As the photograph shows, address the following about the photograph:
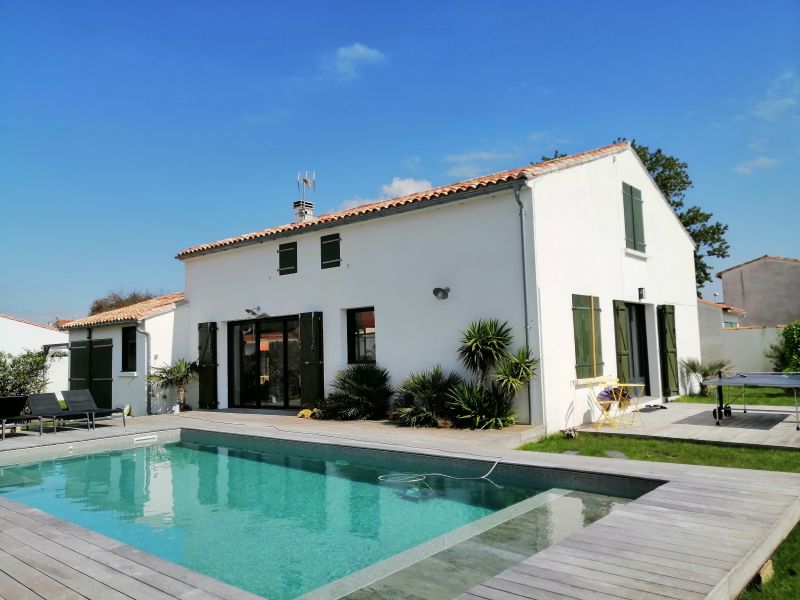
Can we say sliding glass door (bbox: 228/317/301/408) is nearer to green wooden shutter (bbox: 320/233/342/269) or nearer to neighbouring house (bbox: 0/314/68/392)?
green wooden shutter (bbox: 320/233/342/269)

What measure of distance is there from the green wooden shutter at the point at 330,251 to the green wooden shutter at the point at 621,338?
6503 millimetres

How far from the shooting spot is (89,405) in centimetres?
1249

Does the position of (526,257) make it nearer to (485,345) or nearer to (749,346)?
(485,345)

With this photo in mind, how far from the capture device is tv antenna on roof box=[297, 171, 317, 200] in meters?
17.6

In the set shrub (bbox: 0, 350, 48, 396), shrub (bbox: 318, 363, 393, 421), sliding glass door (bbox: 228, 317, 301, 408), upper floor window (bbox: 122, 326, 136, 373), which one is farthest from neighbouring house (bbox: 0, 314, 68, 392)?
shrub (bbox: 318, 363, 393, 421)

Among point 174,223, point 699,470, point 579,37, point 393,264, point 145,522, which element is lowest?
point 145,522

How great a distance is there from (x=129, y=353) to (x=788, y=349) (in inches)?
791

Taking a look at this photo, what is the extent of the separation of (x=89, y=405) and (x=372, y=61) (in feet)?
35.1

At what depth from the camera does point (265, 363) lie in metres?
14.9

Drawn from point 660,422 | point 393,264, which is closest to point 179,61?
point 393,264

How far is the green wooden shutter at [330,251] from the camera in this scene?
508 inches

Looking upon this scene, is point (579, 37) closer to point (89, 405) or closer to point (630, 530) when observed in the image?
point (630, 530)

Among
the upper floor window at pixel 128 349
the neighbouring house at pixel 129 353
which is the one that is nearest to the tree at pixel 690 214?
the neighbouring house at pixel 129 353

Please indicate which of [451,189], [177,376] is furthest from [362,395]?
[177,376]
